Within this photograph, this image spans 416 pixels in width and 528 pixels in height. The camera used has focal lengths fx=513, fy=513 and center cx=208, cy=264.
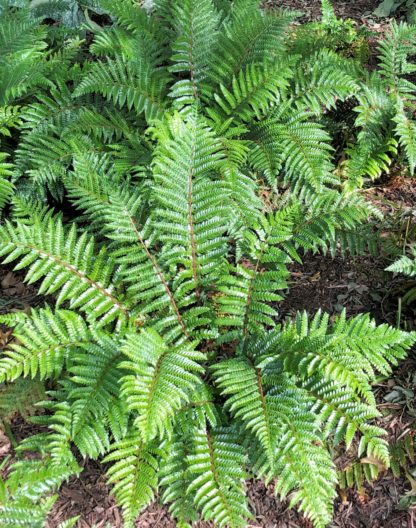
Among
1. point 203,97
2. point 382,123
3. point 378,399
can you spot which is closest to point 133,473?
point 378,399

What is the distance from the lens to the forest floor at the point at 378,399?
2.82 metres

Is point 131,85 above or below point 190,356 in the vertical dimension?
above

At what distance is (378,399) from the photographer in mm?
3170

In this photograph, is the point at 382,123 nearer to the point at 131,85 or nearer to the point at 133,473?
the point at 131,85

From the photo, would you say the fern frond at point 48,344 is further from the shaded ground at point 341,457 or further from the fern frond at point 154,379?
the shaded ground at point 341,457

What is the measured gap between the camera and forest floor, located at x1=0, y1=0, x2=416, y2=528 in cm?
282

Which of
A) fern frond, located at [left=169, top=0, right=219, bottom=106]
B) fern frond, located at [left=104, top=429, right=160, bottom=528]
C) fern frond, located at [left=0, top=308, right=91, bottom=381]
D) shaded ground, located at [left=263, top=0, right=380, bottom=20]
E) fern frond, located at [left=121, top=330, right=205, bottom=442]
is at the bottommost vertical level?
fern frond, located at [left=104, top=429, right=160, bottom=528]

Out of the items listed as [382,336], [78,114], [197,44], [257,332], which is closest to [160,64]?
[197,44]

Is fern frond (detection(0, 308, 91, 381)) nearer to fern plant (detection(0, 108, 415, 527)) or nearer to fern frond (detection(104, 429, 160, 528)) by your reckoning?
fern plant (detection(0, 108, 415, 527))

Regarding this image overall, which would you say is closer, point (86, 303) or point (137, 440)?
point (137, 440)

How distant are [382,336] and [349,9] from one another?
4410 mm

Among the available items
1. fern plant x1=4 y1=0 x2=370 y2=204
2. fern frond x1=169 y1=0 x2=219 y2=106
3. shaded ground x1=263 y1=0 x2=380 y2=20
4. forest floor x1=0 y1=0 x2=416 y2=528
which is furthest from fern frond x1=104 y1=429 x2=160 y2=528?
shaded ground x1=263 y1=0 x2=380 y2=20

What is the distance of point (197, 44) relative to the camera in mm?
3840

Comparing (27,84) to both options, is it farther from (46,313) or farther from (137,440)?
(137,440)
